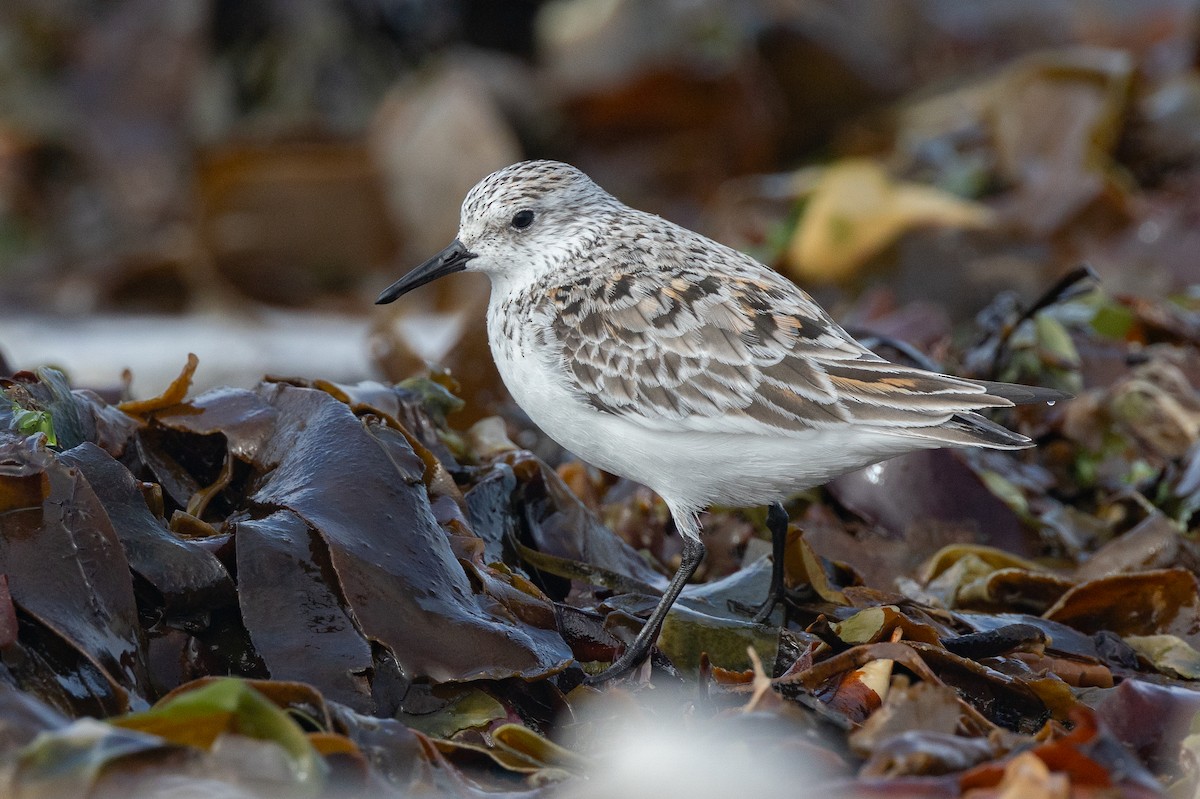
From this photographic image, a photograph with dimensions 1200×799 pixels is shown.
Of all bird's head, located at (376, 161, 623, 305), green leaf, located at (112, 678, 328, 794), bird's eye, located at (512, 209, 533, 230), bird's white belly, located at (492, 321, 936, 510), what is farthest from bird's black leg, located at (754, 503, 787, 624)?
green leaf, located at (112, 678, 328, 794)

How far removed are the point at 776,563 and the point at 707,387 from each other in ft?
1.59

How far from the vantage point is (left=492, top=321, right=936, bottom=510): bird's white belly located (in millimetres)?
3168

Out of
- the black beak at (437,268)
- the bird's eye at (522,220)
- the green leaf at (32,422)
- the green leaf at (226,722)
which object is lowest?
the green leaf at (226,722)

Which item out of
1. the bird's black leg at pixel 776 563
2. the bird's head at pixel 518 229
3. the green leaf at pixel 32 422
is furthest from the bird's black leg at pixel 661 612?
the green leaf at pixel 32 422

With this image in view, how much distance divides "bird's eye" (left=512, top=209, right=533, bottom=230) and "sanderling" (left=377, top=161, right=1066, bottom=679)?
19 centimetres

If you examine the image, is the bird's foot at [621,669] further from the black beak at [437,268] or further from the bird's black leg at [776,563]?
the black beak at [437,268]

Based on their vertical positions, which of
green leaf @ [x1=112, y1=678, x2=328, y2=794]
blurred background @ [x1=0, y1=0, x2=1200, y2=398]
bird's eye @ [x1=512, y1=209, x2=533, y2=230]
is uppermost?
bird's eye @ [x1=512, y1=209, x2=533, y2=230]

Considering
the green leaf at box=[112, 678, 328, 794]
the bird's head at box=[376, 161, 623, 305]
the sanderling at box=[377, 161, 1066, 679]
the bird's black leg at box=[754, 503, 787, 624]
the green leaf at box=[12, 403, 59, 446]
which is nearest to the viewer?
the green leaf at box=[112, 678, 328, 794]

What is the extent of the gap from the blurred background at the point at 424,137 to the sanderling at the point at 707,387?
127 inches

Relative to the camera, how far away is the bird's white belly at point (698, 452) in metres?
3.17

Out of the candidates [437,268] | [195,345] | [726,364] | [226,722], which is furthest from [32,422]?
[195,345]

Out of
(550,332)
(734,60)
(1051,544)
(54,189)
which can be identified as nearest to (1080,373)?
(1051,544)

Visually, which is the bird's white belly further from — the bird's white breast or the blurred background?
the blurred background

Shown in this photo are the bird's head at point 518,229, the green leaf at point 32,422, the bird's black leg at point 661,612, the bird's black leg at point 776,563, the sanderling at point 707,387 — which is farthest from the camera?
the bird's head at point 518,229
